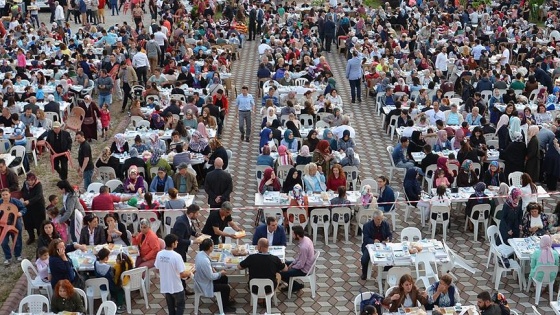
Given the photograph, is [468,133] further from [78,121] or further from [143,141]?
[78,121]

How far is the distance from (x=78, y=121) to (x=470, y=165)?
876 cm

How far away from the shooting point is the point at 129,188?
554 inches

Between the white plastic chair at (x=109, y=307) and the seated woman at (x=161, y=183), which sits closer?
the white plastic chair at (x=109, y=307)

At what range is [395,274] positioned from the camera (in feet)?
37.6

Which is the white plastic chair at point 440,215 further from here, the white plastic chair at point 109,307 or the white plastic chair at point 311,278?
the white plastic chair at point 109,307

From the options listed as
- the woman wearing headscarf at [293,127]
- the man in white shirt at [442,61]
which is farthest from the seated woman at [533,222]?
the man in white shirt at [442,61]

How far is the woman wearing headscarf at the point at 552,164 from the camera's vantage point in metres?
15.7

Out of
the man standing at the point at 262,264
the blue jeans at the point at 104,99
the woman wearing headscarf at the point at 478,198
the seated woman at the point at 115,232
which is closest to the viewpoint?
the man standing at the point at 262,264

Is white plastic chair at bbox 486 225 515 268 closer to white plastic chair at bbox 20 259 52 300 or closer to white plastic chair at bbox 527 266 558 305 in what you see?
white plastic chair at bbox 527 266 558 305

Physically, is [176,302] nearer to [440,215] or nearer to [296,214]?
[296,214]

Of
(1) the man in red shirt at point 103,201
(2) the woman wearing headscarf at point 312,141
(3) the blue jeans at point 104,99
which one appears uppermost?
(3) the blue jeans at point 104,99

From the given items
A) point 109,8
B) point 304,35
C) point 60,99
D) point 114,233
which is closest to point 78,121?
point 60,99

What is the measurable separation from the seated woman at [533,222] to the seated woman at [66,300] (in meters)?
6.91

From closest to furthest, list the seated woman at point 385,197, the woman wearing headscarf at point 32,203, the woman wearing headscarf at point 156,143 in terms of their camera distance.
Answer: the woman wearing headscarf at point 32,203
the seated woman at point 385,197
the woman wearing headscarf at point 156,143
